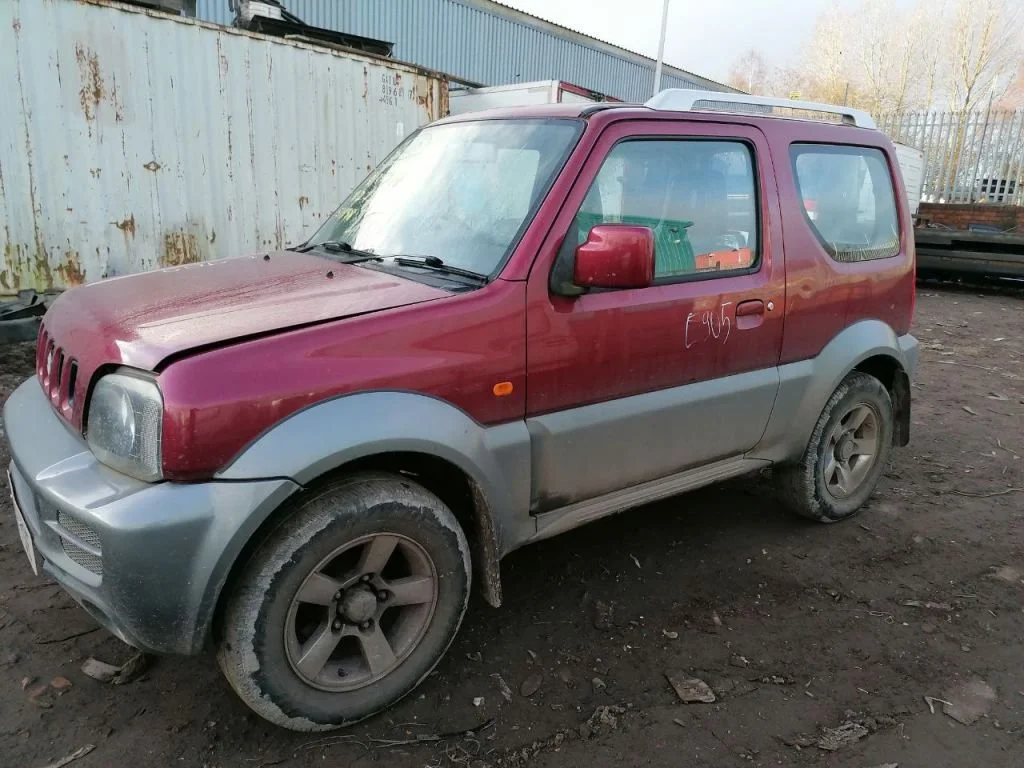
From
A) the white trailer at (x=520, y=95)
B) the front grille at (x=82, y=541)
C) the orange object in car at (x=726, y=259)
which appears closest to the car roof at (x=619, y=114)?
the orange object in car at (x=726, y=259)

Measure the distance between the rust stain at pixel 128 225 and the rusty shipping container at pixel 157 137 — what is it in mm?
13

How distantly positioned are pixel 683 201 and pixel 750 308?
1.72 ft

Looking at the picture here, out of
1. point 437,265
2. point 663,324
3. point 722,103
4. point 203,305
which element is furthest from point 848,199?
point 203,305

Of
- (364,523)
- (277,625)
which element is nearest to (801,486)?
(364,523)

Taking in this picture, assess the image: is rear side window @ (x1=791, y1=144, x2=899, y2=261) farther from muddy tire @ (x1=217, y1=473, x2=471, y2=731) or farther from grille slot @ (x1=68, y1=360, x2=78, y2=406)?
grille slot @ (x1=68, y1=360, x2=78, y2=406)

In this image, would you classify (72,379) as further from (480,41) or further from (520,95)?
(480,41)

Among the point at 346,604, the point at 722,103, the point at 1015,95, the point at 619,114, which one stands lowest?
the point at 346,604

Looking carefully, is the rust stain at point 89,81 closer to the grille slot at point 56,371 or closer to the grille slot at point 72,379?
the grille slot at point 56,371

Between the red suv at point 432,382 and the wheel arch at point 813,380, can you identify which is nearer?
the red suv at point 432,382

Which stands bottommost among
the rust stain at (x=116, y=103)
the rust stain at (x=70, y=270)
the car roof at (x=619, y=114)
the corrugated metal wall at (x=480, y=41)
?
the rust stain at (x=70, y=270)

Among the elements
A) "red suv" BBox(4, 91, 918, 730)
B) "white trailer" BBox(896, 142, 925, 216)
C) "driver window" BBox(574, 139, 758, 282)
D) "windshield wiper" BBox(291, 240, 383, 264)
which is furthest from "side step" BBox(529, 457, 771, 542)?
"white trailer" BBox(896, 142, 925, 216)

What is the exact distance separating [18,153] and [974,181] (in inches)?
672

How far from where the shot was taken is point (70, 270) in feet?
22.6

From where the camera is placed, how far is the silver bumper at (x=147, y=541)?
Result: 1.90 metres
